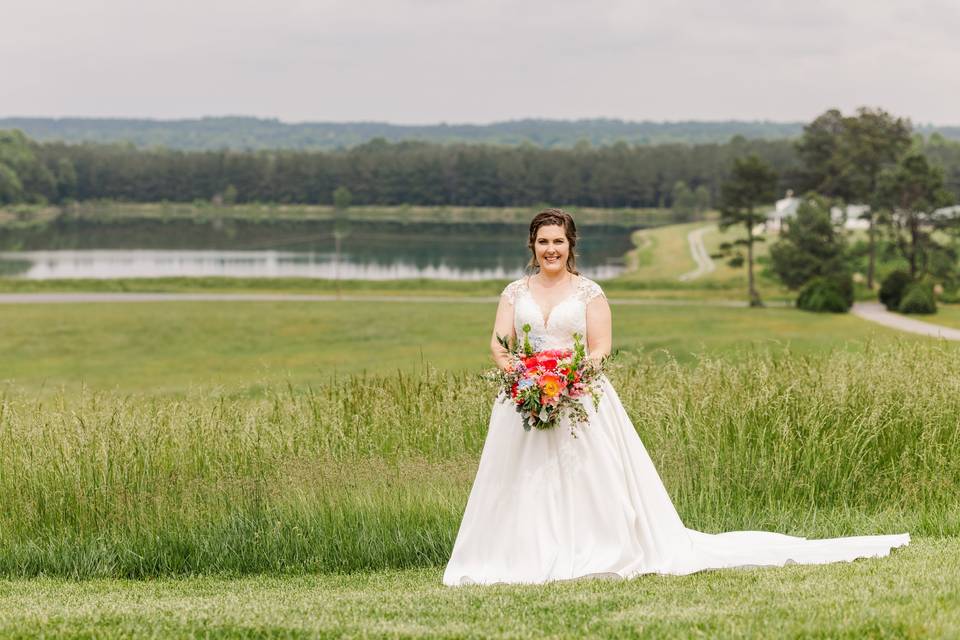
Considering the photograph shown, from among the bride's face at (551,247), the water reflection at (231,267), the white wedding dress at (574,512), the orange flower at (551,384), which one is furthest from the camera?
the water reflection at (231,267)

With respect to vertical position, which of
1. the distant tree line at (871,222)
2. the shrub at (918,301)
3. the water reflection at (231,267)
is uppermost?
the distant tree line at (871,222)

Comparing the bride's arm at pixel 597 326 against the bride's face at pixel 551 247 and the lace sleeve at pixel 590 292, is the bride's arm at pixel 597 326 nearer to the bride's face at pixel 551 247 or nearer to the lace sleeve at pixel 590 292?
the lace sleeve at pixel 590 292

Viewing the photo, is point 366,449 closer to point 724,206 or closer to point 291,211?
point 724,206

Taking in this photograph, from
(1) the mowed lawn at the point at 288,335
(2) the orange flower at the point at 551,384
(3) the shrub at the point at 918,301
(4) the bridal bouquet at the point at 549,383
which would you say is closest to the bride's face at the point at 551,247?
(4) the bridal bouquet at the point at 549,383

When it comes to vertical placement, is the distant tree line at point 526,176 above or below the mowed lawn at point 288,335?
above

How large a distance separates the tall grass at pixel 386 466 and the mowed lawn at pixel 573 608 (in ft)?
4.21

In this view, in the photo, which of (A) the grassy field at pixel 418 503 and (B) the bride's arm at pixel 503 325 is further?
(B) the bride's arm at pixel 503 325

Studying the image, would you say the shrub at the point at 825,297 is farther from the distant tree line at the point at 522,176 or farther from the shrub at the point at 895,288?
the distant tree line at the point at 522,176

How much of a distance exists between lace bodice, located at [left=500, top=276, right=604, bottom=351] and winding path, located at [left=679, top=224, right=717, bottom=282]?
70130mm

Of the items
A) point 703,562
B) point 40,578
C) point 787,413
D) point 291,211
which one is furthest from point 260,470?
point 291,211

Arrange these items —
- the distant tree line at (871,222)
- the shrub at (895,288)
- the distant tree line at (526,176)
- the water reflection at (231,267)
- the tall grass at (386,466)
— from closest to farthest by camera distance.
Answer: the tall grass at (386,466), the shrub at (895,288), the distant tree line at (871,222), the water reflection at (231,267), the distant tree line at (526,176)

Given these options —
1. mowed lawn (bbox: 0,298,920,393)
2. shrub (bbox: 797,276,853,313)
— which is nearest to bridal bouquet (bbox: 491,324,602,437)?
mowed lawn (bbox: 0,298,920,393)

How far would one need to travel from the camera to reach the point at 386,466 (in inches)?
393

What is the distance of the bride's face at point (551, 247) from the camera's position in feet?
25.6
